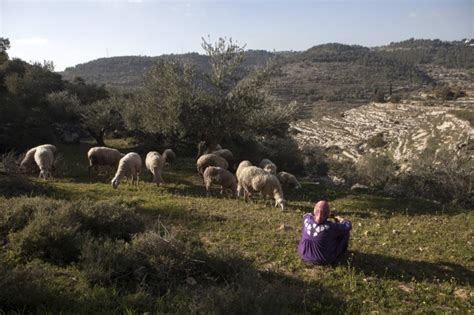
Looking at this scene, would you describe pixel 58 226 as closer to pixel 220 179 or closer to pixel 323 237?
pixel 323 237

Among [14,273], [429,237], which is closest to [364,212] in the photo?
[429,237]

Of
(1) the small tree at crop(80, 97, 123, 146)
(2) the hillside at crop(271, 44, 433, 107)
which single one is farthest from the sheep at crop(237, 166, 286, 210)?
(2) the hillside at crop(271, 44, 433, 107)

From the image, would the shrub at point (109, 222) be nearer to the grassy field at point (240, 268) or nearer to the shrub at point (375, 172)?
the grassy field at point (240, 268)

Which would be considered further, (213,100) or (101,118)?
(101,118)

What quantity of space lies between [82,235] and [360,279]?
5448 millimetres

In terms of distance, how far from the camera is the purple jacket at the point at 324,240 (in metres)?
8.11

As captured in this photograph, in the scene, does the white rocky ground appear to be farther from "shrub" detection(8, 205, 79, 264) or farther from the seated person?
"shrub" detection(8, 205, 79, 264)

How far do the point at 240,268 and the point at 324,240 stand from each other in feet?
7.12

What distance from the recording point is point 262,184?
14.1m

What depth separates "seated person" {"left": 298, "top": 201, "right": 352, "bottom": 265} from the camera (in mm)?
8102

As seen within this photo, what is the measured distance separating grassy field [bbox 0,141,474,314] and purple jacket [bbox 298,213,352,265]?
8.6 inches

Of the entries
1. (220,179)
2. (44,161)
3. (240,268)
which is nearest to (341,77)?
(220,179)

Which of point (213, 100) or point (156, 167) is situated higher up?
point (213, 100)

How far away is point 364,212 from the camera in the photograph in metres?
13.9
